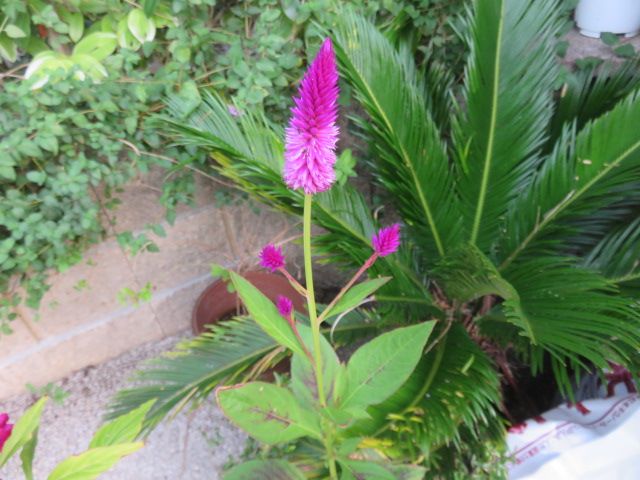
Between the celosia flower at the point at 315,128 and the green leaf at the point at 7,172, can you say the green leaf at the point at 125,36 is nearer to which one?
the green leaf at the point at 7,172

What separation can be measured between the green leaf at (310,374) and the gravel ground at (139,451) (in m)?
0.72

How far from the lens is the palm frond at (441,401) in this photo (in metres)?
1.11

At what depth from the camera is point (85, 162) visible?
132 centimetres

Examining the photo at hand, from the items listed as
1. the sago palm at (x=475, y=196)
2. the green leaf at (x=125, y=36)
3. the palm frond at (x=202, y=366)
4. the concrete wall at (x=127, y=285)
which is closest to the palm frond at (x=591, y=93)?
the sago palm at (x=475, y=196)

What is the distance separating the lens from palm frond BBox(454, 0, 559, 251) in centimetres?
137

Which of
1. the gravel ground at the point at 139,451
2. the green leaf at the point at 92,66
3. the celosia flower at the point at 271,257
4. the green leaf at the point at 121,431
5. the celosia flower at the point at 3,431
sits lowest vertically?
the gravel ground at the point at 139,451

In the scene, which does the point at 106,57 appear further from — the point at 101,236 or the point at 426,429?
the point at 426,429

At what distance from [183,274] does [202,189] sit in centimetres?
34

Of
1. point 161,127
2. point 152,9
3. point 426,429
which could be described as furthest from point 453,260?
point 152,9

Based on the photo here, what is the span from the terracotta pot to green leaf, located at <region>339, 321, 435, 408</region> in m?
0.82

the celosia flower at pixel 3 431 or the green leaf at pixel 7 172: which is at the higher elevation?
the green leaf at pixel 7 172

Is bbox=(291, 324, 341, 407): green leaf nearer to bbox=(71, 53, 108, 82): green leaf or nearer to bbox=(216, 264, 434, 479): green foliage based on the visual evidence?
bbox=(216, 264, 434, 479): green foliage

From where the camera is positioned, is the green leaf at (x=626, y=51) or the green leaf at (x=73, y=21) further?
the green leaf at (x=626, y=51)

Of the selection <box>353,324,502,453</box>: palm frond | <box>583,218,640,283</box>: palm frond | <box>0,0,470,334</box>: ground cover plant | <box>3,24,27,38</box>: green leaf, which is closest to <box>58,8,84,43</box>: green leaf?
<box>0,0,470,334</box>: ground cover plant
